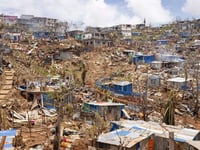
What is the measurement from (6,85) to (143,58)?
22052 mm

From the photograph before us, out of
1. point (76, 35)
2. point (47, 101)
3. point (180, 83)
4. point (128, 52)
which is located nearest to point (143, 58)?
point (128, 52)

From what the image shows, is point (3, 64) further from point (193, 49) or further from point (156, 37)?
point (156, 37)

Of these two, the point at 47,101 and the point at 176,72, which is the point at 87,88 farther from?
the point at 176,72

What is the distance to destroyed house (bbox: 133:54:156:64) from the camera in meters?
39.4

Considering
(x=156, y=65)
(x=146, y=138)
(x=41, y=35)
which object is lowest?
(x=146, y=138)

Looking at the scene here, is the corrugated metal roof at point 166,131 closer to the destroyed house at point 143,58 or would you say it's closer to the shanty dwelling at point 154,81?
the shanty dwelling at point 154,81

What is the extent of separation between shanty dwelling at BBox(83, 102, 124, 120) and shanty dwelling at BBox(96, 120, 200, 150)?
5.19 meters

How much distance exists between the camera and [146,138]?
10.7 m

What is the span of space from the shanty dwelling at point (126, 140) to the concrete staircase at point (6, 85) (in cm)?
Answer: 1113

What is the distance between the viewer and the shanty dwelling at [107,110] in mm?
17688

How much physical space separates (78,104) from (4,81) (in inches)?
282

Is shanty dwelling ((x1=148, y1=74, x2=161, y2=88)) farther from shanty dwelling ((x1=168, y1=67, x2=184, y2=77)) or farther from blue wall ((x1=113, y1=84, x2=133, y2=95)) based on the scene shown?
shanty dwelling ((x1=168, y1=67, x2=184, y2=77))

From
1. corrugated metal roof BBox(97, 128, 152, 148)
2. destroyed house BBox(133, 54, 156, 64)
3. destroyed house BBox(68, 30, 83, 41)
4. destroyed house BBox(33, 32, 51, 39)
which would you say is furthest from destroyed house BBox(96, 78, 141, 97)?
destroyed house BBox(33, 32, 51, 39)

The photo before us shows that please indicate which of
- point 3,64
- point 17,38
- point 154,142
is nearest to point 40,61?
point 3,64
